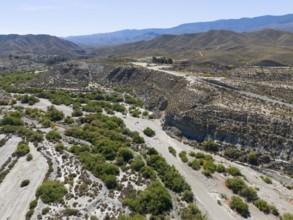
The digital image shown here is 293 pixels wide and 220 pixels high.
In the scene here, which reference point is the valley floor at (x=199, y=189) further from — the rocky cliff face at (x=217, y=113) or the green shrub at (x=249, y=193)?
the rocky cliff face at (x=217, y=113)

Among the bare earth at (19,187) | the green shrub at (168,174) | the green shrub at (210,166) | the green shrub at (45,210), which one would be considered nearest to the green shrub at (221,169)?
the green shrub at (210,166)

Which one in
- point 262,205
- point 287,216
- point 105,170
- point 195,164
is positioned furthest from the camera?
point 195,164

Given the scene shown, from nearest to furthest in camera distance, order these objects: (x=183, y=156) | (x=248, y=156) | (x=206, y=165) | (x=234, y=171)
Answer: (x=234, y=171), (x=206, y=165), (x=248, y=156), (x=183, y=156)

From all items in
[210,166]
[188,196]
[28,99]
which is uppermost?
[188,196]

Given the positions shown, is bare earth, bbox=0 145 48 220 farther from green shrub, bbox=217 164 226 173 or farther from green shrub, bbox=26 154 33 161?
green shrub, bbox=217 164 226 173

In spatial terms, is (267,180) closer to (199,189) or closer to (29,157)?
(199,189)

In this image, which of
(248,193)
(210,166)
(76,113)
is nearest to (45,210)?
(210,166)

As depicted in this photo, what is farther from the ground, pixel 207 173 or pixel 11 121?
pixel 11 121
